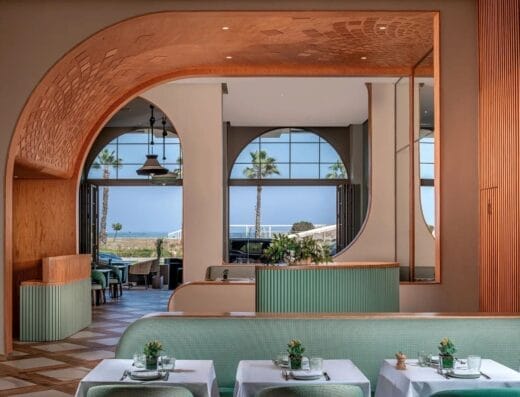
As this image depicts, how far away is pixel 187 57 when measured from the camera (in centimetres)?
1040

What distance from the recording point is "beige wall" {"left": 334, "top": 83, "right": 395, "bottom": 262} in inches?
523

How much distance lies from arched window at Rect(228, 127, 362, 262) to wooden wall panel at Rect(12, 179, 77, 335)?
26.2 feet

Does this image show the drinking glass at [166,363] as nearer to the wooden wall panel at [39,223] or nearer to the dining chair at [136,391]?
the dining chair at [136,391]

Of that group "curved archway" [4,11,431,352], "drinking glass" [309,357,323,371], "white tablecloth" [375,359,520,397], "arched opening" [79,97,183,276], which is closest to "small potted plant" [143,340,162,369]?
"drinking glass" [309,357,323,371]

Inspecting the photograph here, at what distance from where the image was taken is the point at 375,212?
1330 centimetres

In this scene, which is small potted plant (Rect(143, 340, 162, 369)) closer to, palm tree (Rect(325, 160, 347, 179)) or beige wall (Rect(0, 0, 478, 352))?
beige wall (Rect(0, 0, 478, 352))

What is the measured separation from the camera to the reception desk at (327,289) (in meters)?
7.90

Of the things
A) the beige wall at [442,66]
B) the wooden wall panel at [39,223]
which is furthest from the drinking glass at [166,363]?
the wooden wall panel at [39,223]

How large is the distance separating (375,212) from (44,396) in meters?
7.97

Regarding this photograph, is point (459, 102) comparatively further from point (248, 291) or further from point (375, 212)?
point (375, 212)

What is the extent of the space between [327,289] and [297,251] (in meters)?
0.57

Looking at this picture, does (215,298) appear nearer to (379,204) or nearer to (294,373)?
(294,373)

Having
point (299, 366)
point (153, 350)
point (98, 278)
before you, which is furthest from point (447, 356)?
point (98, 278)

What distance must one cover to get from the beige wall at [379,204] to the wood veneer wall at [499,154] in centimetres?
587
